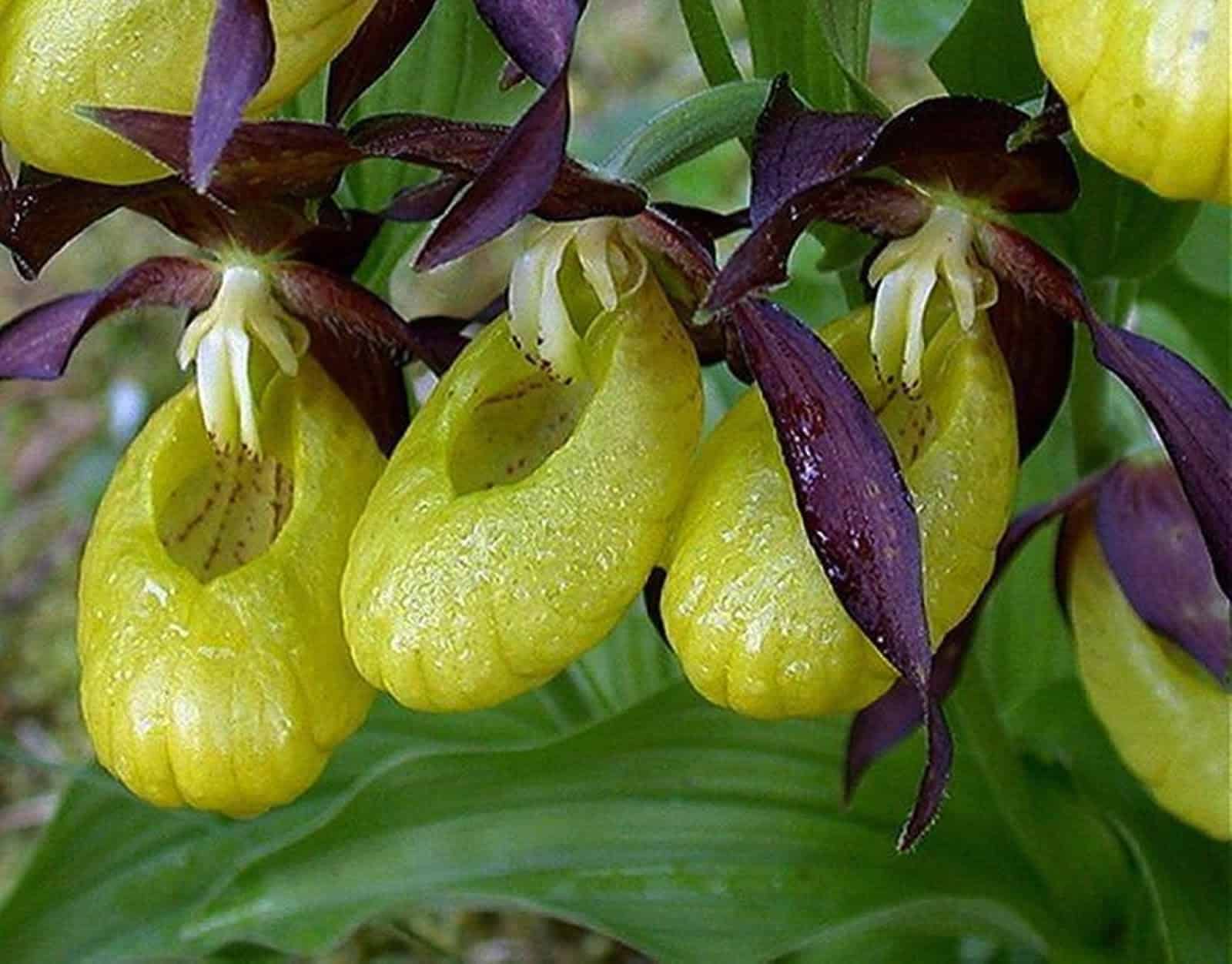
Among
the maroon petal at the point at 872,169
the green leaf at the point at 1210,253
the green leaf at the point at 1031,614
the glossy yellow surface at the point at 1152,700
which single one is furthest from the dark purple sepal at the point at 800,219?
the green leaf at the point at 1031,614

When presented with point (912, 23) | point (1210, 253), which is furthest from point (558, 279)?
point (1210, 253)

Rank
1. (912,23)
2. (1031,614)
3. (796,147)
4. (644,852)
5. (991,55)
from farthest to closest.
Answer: (1031,614), (912,23), (644,852), (991,55), (796,147)

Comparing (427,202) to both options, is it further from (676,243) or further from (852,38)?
(852,38)

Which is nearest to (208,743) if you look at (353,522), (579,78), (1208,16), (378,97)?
(353,522)

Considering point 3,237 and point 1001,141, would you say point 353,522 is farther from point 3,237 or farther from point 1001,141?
point 1001,141

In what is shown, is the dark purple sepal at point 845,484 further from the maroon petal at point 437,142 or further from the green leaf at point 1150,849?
the green leaf at point 1150,849

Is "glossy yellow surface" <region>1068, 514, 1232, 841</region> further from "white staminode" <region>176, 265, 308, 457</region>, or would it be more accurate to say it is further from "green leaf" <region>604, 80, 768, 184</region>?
"white staminode" <region>176, 265, 308, 457</region>
